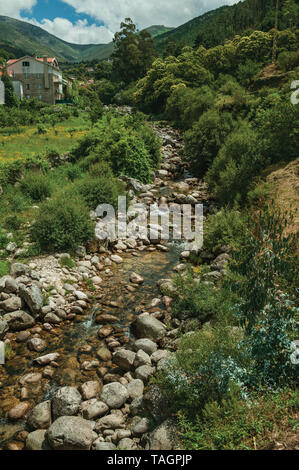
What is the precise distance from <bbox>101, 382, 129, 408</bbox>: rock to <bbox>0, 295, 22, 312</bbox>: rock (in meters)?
3.01

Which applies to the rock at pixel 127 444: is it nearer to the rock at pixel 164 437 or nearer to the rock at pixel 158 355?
the rock at pixel 164 437

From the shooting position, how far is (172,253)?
10570 millimetres

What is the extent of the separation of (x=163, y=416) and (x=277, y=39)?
138 ft

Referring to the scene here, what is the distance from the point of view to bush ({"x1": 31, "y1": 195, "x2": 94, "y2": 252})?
9070mm

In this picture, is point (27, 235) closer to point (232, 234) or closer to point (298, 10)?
point (232, 234)

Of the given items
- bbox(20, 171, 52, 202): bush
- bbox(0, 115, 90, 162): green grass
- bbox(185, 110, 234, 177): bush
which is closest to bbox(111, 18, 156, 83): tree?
bbox(0, 115, 90, 162): green grass

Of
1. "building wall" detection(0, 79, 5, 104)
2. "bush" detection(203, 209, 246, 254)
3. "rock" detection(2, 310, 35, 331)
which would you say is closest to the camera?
"rock" detection(2, 310, 35, 331)

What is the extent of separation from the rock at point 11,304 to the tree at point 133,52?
64504mm

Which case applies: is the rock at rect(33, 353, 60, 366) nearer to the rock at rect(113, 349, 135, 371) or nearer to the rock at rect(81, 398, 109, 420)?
the rock at rect(113, 349, 135, 371)

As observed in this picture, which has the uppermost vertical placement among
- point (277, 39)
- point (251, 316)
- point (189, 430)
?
point (277, 39)

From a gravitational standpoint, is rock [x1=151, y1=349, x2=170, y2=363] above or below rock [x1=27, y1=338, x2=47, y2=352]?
above

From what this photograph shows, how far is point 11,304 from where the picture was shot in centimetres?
685

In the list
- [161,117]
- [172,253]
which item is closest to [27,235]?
[172,253]

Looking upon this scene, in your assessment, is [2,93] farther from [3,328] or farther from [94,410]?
[94,410]
